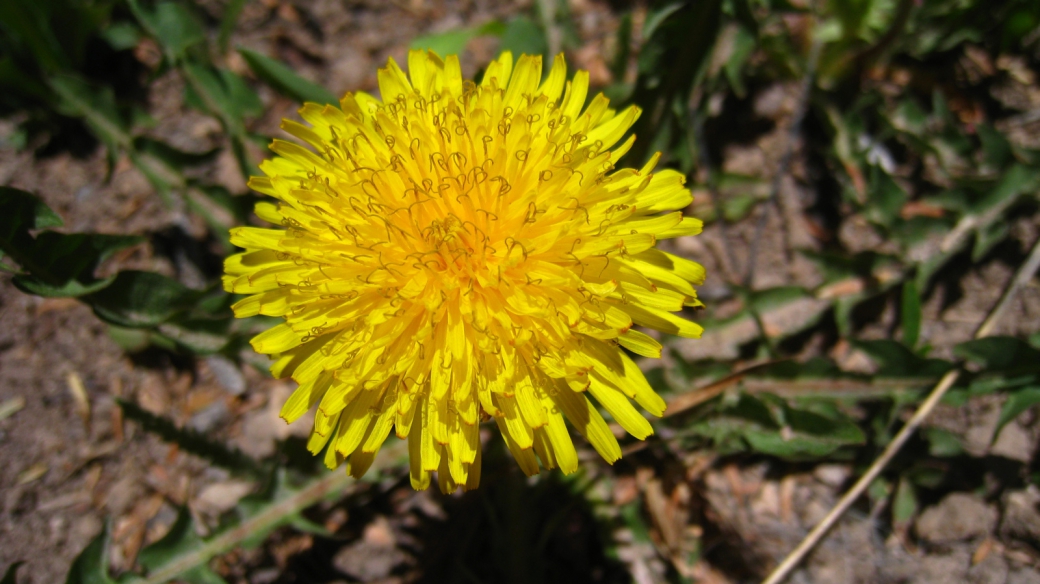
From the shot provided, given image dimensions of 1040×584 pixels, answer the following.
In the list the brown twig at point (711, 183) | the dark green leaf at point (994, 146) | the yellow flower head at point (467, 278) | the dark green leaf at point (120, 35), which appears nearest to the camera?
the yellow flower head at point (467, 278)

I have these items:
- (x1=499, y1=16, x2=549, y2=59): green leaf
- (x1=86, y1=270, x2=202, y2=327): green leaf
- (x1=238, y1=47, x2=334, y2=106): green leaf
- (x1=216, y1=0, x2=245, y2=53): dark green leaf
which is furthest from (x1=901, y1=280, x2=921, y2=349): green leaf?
(x1=216, y1=0, x2=245, y2=53): dark green leaf

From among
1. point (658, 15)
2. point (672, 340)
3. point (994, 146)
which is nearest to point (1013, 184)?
point (994, 146)

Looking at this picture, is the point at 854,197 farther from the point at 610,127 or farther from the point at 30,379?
the point at 30,379

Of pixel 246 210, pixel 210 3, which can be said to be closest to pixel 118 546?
pixel 246 210

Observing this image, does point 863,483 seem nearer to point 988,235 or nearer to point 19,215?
point 988,235

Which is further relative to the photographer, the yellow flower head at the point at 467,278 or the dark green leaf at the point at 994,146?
the dark green leaf at the point at 994,146

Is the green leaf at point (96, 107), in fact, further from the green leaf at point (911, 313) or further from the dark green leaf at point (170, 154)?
the green leaf at point (911, 313)

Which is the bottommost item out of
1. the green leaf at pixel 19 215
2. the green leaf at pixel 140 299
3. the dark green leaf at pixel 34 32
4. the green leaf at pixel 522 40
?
the green leaf at pixel 140 299

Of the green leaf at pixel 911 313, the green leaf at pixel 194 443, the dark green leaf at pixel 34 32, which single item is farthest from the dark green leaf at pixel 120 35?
the green leaf at pixel 911 313
